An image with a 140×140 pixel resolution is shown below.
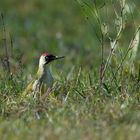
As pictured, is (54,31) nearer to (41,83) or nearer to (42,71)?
(42,71)

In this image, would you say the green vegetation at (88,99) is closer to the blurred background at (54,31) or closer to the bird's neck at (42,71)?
the bird's neck at (42,71)

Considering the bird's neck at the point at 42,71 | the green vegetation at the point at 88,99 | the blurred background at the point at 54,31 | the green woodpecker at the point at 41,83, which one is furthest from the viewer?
the blurred background at the point at 54,31

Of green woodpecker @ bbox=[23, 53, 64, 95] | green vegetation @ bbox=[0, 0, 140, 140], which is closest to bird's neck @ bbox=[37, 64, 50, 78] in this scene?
green woodpecker @ bbox=[23, 53, 64, 95]

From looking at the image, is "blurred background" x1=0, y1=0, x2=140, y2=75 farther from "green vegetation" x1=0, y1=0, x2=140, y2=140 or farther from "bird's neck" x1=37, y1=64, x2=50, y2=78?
"bird's neck" x1=37, y1=64, x2=50, y2=78

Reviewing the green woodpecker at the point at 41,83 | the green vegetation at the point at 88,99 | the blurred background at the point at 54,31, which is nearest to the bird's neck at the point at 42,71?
the green woodpecker at the point at 41,83

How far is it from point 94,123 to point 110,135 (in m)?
0.37

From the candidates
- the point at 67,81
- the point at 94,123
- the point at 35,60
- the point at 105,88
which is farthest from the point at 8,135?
the point at 35,60

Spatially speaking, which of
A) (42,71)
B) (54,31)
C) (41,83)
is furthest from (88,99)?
(54,31)

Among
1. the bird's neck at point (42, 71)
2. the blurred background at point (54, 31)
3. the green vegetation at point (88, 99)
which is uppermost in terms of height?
the bird's neck at point (42, 71)

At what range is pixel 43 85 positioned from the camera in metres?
6.71

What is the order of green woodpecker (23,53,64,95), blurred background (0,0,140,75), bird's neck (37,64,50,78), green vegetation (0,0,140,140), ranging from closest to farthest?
green vegetation (0,0,140,140)
green woodpecker (23,53,64,95)
bird's neck (37,64,50,78)
blurred background (0,0,140,75)

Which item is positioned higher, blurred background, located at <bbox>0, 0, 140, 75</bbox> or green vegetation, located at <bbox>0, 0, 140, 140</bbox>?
green vegetation, located at <bbox>0, 0, 140, 140</bbox>

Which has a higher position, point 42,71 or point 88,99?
point 42,71

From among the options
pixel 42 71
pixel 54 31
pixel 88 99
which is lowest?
pixel 54 31
